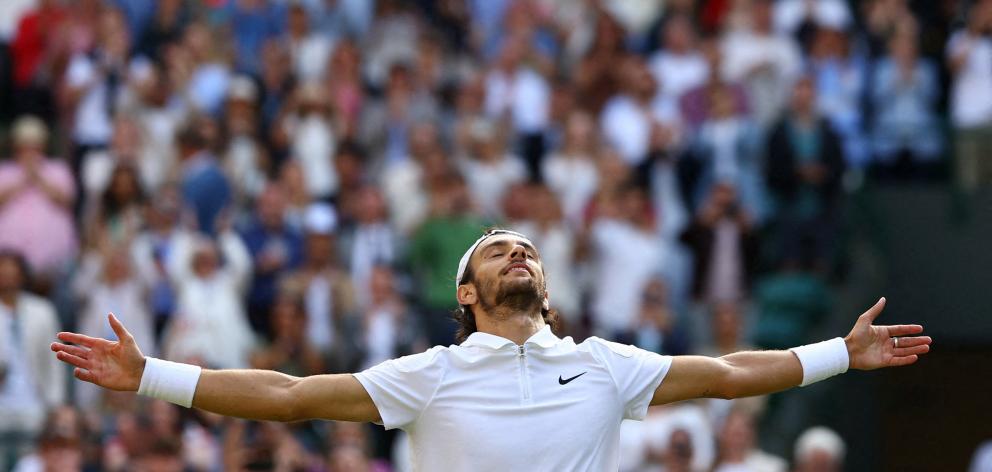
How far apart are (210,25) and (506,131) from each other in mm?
2759

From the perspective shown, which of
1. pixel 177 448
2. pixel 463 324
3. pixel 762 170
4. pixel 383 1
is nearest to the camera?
pixel 463 324

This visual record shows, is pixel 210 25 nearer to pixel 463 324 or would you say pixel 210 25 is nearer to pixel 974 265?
pixel 974 265

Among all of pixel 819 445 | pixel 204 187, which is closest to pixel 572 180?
pixel 204 187

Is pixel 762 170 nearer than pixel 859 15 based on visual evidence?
Yes

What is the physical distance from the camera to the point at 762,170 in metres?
14.4

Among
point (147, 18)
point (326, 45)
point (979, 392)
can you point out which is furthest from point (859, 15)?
point (147, 18)

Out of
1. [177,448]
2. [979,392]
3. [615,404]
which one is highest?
[979,392]

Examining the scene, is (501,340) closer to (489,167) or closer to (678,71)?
(489,167)

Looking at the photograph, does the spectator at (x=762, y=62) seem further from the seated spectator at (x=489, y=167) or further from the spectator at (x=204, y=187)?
the spectator at (x=204, y=187)

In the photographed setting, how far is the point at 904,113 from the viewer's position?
14.7 meters

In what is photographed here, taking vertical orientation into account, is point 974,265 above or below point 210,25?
below

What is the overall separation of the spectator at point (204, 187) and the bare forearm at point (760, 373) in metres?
7.62

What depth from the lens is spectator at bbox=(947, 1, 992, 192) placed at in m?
14.5

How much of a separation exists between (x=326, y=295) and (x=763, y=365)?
266 inches
